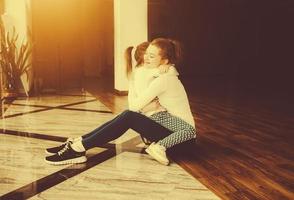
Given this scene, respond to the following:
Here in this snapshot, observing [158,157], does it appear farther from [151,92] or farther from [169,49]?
[169,49]

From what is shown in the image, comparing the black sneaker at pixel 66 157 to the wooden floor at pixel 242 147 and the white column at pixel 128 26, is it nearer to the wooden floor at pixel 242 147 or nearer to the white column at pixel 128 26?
the wooden floor at pixel 242 147

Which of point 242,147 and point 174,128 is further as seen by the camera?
point 242,147

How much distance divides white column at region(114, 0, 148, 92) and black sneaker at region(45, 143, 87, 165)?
14.2 ft

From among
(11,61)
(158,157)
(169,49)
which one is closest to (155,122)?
(158,157)

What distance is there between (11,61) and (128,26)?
2080 millimetres

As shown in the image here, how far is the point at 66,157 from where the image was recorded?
114 inches

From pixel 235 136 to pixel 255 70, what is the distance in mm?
7626

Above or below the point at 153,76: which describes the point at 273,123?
below

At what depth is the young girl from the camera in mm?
2857

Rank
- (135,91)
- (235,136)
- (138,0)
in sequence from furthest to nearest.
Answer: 1. (138,0)
2. (235,136)
3. (135,91)

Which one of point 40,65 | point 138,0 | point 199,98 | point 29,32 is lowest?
point 199,98

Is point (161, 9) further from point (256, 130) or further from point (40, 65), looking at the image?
point (256, 130)

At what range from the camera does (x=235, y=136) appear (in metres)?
3.91

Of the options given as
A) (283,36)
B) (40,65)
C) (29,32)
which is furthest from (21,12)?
(283,36)
